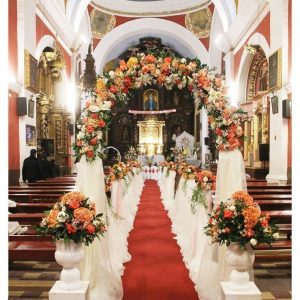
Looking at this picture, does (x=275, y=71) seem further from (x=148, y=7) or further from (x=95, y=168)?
(x=148, y=7)

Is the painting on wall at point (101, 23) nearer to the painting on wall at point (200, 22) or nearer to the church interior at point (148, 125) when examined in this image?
the church interior at point (148, 125)

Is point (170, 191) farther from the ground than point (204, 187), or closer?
closer

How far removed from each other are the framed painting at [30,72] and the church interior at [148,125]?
26 mm

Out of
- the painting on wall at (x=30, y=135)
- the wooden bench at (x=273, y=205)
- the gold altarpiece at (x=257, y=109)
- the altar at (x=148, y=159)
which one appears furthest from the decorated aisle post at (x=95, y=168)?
the altar at (x=148, y=159)

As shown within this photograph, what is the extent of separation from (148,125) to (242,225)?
22.2 meters

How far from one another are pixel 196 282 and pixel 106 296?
1.06 meters

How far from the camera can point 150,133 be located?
25281 millimetres

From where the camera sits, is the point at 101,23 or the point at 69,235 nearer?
the point at 69,235

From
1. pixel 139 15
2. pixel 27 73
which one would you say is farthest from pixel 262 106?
pixel 139 15

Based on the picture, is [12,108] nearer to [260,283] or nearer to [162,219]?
[162,219]

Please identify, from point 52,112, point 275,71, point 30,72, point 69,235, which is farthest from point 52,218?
point 52,112

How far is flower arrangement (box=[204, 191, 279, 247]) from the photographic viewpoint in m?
3.08

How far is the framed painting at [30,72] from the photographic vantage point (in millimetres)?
10195

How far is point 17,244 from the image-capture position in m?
4.30
